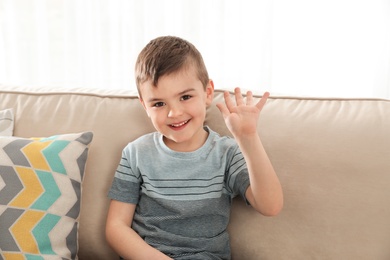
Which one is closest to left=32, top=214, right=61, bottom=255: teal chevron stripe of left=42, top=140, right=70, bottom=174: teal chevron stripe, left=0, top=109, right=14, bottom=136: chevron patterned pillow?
left=42, top=140, right=70, bottom=174: teal chevron stripe

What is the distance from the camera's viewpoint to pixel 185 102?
51.7 inches

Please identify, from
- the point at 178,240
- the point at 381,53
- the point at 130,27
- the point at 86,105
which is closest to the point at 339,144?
the point at 178,240

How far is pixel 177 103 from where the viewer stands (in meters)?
1.30

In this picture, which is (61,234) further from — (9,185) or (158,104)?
(158,104)

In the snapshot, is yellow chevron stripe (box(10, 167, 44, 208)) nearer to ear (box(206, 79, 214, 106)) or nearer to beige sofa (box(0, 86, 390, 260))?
beige sofa (box(0, 86, 390, 260))

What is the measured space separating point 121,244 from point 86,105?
455 millimetres

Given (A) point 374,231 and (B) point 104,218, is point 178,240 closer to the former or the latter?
(B) point 104,218

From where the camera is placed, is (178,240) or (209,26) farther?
(209,26)

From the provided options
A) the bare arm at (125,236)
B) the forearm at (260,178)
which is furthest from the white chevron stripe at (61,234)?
the forearm at (260,178)

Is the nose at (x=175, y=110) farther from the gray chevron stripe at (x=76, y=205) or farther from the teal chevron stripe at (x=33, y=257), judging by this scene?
the teal chevron stripe at (x=33, y=257)

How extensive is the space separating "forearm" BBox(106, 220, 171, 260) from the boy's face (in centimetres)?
28

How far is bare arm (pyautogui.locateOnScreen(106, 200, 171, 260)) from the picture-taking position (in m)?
1.34

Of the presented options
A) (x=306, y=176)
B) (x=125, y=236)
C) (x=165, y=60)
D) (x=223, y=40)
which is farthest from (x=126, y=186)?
(x=223, y=40)

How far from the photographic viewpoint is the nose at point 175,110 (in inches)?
50.9
